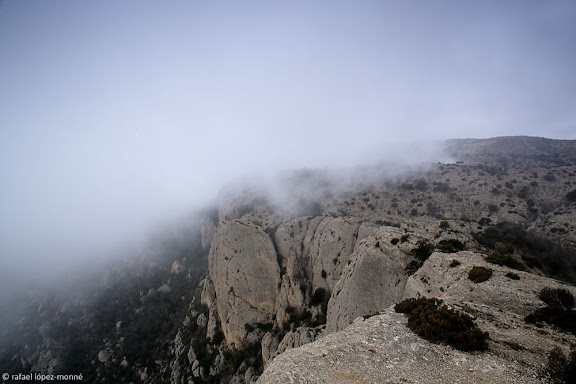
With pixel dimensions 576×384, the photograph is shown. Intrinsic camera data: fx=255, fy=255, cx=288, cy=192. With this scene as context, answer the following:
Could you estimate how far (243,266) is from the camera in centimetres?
5022

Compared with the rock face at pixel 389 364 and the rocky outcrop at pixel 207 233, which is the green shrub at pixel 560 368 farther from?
the rocky outcrop at pixel 207 233

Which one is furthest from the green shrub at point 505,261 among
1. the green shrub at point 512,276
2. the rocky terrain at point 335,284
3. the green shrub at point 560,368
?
the green shrub at point 560,368

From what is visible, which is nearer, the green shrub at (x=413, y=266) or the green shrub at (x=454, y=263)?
the green shrub at (x=454, y=263)

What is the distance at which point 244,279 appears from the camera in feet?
162

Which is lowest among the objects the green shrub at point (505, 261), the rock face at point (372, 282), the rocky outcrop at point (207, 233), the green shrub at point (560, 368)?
the rocky outcrop at point (207, 233)

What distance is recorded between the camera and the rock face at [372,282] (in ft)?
74.8

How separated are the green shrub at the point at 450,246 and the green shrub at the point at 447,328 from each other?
11.2 metres

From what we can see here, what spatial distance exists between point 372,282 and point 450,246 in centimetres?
783

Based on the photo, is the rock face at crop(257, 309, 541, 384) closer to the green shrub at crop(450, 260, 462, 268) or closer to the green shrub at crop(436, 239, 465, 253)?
the green shrub at crop(450, 260, 462, 268)

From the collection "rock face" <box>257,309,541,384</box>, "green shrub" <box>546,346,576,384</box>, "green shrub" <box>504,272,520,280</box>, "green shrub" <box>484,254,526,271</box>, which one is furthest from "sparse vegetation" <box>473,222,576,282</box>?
"rock face" <box>257,309,541,384</box>

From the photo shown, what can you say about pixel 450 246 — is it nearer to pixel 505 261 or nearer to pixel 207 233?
pixel 505 261

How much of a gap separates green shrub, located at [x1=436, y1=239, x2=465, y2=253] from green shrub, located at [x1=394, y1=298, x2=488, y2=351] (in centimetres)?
1123

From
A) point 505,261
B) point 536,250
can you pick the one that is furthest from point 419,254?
point 536,250

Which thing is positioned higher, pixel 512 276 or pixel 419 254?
pixel 512 276
